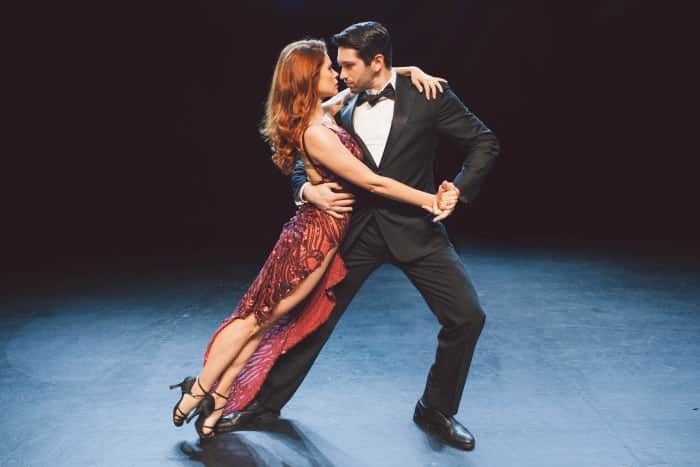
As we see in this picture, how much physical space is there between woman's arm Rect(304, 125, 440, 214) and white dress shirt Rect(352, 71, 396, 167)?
139 millimetres

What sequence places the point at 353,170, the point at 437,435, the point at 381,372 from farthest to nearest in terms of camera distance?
1. the point at 381,372
2. the point at 437,435
3. the point at 353,170

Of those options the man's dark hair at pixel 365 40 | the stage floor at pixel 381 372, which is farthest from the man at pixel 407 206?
the stage floor at pixel 381 372

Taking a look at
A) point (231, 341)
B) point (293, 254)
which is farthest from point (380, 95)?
point (231, 341)

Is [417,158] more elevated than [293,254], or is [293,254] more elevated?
[417,158]

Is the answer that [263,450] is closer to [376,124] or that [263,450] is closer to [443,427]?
[443,427]

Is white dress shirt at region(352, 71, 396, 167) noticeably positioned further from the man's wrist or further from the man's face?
the man's wrist

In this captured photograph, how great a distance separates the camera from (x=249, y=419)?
Result: 2.40m

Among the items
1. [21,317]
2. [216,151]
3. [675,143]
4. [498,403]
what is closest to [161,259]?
[21,317]

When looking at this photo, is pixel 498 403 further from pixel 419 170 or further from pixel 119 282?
pixel 119 282

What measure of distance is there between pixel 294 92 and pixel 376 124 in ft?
0.96

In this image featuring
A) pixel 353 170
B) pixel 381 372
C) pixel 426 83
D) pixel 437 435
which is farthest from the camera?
pixel 381 372

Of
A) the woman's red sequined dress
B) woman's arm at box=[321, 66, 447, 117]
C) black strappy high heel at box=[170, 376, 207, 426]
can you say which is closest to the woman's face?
the woman's red sequined dress

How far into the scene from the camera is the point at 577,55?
6.24 metres

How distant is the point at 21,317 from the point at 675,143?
5782 millimetres
